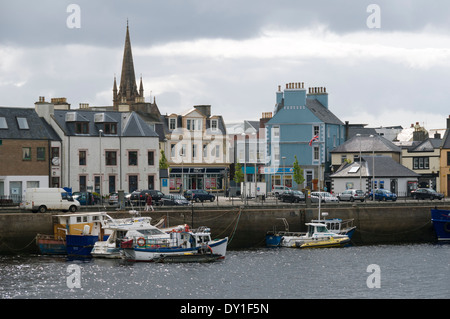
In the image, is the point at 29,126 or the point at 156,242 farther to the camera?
the point at 29,126

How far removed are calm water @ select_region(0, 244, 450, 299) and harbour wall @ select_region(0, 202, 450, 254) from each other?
2985 millimetres

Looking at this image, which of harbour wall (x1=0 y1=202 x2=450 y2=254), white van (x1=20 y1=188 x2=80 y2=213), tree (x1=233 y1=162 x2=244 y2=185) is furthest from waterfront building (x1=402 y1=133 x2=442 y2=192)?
white van (x1=20 y1=188 x2=80 y2=213)

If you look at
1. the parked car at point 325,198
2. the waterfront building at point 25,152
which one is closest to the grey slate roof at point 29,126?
the waterfront building at point 25,152

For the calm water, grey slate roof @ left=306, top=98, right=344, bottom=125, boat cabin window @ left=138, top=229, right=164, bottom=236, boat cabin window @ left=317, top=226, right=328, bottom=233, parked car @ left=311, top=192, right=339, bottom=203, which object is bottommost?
the calm water

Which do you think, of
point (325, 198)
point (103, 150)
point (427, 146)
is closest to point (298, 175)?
point (427, 146)

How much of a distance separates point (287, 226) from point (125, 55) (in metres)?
91.6

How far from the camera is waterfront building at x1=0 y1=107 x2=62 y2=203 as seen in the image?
85062 millimetres

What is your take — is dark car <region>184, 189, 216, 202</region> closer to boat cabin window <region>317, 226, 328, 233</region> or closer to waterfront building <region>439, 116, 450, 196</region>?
boat cabin window <region>317, 226, 328, 233</region>

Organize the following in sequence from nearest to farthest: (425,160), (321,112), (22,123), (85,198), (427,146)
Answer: (85,198)
(22,123)
(425,160)
(427,146)
(321,112)

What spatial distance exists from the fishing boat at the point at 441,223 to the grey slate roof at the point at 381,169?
1964 cm

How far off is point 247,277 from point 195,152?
5723 cm

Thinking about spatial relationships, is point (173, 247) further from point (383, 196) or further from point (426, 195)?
point (426, 195)

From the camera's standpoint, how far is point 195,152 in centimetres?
11512
